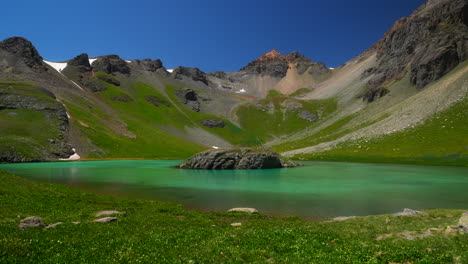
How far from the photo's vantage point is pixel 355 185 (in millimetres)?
47281

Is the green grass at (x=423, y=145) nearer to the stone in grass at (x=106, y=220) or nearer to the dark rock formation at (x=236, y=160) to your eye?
the dark rock formation at (x=236, y=160)

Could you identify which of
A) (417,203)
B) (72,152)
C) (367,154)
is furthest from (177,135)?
(417,203)

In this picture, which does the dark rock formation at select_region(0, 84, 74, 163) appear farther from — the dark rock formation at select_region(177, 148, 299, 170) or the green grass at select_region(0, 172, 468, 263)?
the green grass at select_region(0, 172, 468, 263)

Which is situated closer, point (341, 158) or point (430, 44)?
point (341, 158)

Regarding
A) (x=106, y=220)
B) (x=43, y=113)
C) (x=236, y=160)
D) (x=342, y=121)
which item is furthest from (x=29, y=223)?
(x=342, y=121)

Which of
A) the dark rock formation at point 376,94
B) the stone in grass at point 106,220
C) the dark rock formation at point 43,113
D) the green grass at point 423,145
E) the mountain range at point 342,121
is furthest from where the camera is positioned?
the dark rock formation at point 376,94

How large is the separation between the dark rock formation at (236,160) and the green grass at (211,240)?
55415 millimetres

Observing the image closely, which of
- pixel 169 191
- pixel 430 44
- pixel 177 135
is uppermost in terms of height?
pixel 430 44

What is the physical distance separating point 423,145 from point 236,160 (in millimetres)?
68670

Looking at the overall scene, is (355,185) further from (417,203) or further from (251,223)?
(251,223)

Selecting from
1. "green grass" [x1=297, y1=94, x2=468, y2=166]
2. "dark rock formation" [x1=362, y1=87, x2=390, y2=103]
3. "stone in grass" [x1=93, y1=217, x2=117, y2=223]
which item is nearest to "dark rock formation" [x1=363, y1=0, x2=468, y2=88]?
"dark rock formation" [x1=362, y1=87, x2=390, y2=103]

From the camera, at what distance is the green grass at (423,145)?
87969 millimetres

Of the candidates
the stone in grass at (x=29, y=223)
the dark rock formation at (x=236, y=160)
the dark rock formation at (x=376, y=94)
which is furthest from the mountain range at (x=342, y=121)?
the stone in grass at (x=29, y=223)

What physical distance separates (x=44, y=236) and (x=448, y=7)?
243 m
